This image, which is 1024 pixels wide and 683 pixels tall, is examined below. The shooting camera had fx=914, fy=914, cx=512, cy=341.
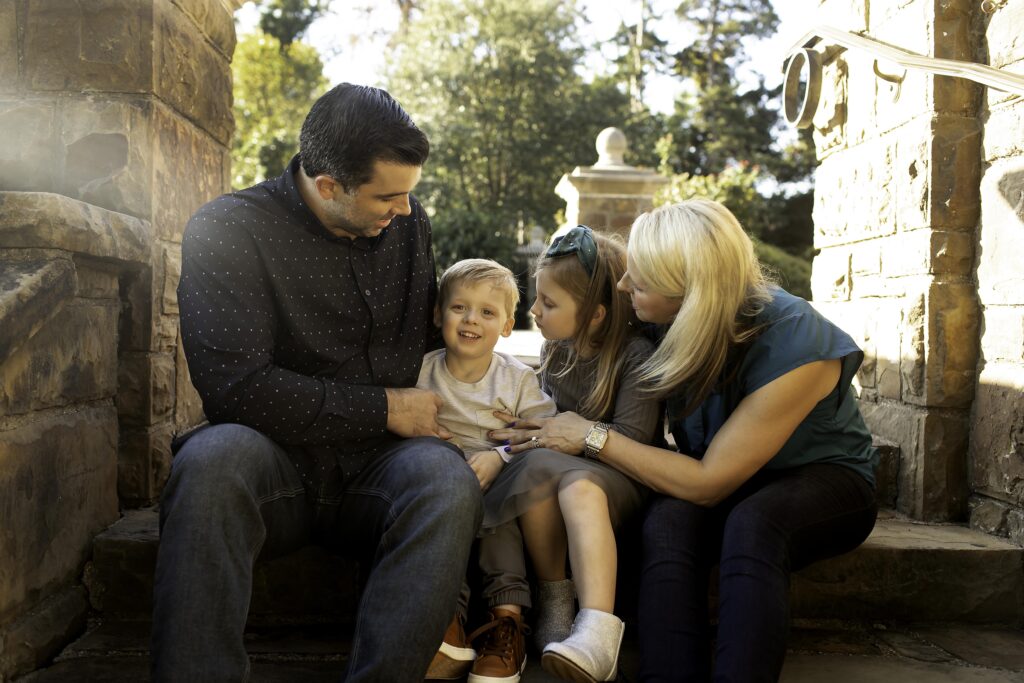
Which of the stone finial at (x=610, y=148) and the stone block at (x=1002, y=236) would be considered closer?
the stone block at (x=1002, y=236)

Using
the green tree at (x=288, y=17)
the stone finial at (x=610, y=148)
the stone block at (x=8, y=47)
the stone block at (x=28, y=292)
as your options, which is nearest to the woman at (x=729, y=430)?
the stone block at (x=28, y=292)

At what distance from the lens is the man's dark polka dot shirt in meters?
2.00

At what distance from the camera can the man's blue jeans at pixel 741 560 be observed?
5.75 feet

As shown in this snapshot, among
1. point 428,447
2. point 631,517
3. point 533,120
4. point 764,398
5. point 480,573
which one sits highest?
point 533,120

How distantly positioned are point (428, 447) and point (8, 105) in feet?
4.99

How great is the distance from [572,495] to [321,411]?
1.96 ft

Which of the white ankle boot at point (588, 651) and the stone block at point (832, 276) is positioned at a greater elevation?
the stone block at point (832, 276)

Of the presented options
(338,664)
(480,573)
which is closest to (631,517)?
(480,573)

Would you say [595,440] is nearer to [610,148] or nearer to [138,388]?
[138,388]

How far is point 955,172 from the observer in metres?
2.59

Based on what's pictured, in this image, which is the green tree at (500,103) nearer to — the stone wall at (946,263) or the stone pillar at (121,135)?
the stone wall at (946,263)

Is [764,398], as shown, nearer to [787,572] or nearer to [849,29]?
[787,572]

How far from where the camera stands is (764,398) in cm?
203

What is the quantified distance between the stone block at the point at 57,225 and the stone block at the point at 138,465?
1.74ft
